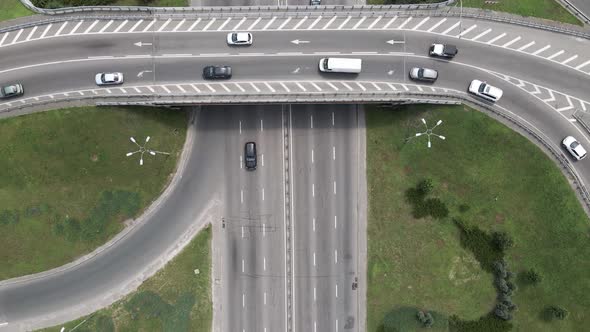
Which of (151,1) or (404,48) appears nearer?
(404,48)

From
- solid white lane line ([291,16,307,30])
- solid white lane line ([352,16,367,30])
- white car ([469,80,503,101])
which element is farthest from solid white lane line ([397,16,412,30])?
solid white lane line ([291,16,307,30])

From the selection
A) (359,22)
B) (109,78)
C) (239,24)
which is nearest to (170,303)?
(109,78)

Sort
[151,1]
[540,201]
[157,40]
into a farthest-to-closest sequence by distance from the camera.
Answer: [151,1] < [540,201] < [157,40]

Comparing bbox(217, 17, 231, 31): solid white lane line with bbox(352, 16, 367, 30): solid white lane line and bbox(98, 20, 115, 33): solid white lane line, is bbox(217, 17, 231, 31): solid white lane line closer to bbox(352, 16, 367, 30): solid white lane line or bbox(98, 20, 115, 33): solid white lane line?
bbox(98, 20, 115, 33): solid white lane line

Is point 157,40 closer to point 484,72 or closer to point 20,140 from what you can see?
point 20,140

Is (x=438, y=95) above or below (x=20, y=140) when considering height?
above

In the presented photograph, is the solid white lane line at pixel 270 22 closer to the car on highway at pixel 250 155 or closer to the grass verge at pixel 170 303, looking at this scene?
the car on highway at pixel 250 155

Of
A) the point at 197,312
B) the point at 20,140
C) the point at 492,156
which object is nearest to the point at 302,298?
the point at 197,312
